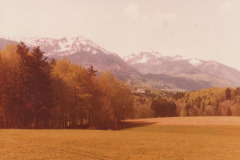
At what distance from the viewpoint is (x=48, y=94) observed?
66875 millimetres

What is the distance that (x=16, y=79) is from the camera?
2350 inches

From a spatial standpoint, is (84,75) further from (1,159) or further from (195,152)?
(1,159)

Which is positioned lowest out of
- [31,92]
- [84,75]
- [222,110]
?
[222,110]

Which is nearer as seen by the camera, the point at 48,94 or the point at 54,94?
the point at 48,94

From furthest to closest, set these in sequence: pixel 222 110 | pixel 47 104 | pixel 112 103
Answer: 1. pixel 222 110
2. pixel 112 103
3. pixel 47 104

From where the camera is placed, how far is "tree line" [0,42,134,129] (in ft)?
197

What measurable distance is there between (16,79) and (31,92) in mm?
6862

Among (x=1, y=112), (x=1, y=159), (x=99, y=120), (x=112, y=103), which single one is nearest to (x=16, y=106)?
(x=1, y=112)

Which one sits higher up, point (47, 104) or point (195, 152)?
point (47, 104)

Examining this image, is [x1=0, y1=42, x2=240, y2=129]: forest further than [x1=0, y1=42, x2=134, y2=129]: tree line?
Yes

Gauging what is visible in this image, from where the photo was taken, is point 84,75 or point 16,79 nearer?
point 16,79

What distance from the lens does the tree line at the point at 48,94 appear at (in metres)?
60.0

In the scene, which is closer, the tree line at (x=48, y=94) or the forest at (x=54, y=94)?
the tree line at (x=48, y=94)

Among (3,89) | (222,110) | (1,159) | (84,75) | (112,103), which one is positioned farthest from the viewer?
(222,110)
